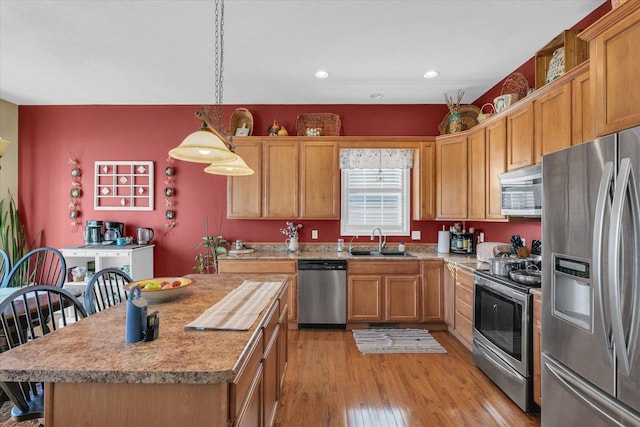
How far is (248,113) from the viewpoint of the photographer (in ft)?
14.1

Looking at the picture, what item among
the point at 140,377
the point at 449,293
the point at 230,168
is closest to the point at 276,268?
the point at 230,168

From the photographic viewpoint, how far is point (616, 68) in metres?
1.50

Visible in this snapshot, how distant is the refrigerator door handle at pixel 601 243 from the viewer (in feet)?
4.54

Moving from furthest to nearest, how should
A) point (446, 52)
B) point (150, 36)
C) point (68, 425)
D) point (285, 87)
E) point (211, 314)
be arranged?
1. point (285, 87)
2. point (446, 52)
3. point (150, 36)
4. point (211, 314)
5. point (68, 425)

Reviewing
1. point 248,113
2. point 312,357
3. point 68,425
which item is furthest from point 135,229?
point 68,425

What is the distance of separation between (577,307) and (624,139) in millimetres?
864

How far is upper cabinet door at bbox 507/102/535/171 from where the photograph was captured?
262cm

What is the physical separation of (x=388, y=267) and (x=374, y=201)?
1.06 metres

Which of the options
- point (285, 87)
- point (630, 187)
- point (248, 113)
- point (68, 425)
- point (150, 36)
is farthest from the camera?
point (248, 113)

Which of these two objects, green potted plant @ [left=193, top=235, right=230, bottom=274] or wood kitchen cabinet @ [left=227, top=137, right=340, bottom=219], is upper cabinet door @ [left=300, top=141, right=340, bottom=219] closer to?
wood kitchen cabinet @ [left=227, top=137, right=340, bottom=219]

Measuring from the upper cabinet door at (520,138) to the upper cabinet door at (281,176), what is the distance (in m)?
2.39

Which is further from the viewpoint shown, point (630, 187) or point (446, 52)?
point (446, 52)

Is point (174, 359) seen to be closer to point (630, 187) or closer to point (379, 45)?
point (630, 187)

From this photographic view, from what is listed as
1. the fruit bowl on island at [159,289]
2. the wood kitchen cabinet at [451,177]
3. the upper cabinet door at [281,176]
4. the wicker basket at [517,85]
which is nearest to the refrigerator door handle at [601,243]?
the wicker basket at [517,85]
